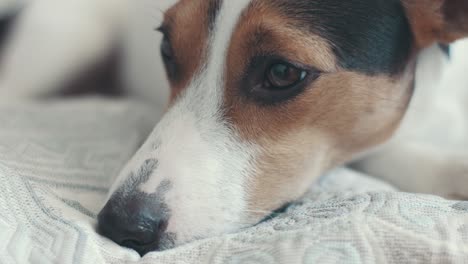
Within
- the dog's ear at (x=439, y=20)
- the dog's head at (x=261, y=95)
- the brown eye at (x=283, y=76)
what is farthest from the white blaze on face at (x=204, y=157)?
the dog's ear at (x=439, y=20)

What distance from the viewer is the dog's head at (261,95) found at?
1362 millimetres

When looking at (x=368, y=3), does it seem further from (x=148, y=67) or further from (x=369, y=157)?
(x=148, y=67)

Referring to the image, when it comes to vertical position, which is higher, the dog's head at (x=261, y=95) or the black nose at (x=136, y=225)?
the dog's head at (x=261, y=95)

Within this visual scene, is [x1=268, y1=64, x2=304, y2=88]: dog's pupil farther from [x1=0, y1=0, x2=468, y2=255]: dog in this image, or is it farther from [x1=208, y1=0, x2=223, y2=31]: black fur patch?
[x1=208, y1=0, x2=223, y2=31]: black fur patch

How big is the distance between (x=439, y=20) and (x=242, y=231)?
2.50 feet

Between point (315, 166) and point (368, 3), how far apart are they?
1.39ft

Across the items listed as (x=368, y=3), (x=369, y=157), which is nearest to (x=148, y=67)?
(x=369, y=157)

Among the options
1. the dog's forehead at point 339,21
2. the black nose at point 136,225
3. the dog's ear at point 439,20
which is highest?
the dog's ear at point 439,20

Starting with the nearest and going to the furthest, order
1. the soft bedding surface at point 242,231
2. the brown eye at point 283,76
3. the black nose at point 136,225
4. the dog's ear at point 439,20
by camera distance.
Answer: the soft bedding surface at point 242,231 < the black nose at point 136,225 < the brown eye at point 283,76 < the dog's ear at point 439,20

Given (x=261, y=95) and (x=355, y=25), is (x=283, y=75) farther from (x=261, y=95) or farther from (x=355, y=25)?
(x=355, y=25)

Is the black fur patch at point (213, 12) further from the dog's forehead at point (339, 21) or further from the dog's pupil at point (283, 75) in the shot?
the dog's pupil at point (283, 75)

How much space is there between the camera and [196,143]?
142 cm

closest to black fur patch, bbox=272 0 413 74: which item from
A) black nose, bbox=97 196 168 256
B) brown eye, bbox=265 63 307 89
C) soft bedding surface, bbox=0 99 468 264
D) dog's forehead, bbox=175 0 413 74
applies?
dog's forehead, bbox=175 0 413 74

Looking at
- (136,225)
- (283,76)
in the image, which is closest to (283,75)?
(283,76)
